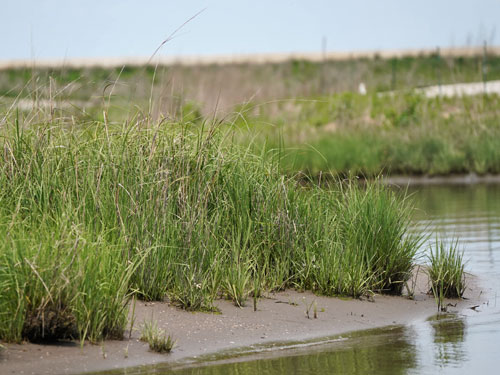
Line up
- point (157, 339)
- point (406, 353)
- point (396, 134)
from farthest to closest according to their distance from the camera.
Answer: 1. point (396, 134)
2. point (406, 353)
3. point (157, 339)

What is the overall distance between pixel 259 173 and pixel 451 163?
1837 centimetres

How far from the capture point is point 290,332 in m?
7.34

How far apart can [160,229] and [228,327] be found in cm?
110

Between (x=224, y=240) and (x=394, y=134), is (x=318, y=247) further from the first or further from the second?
(x=394, y=134)

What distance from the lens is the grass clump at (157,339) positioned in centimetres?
644

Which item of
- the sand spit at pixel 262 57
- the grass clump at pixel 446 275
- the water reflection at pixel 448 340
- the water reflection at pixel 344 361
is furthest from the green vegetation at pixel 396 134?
the sand spit at pixel 262 57

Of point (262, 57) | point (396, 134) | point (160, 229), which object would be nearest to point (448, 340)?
point (160, 229)

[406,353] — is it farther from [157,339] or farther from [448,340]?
[157,339]

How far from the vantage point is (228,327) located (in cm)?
725

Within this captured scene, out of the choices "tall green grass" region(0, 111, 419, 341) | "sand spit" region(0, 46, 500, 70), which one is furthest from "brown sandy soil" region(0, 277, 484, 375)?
"sand spit" region(0, 46, 500, 70)

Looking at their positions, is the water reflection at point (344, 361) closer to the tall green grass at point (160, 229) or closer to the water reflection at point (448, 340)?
the water reflection at point (448, 340)

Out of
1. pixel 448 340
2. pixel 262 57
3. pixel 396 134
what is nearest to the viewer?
pixel 448 340

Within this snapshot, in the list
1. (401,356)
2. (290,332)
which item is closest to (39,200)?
(290,332)

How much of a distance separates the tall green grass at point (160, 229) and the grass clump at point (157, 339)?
8.0 inches
